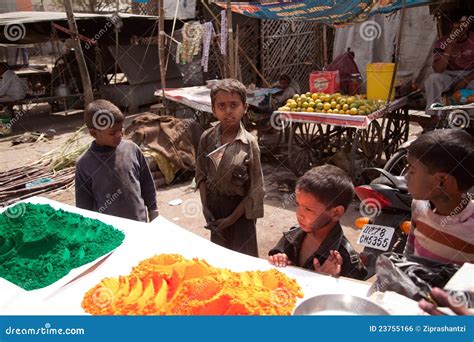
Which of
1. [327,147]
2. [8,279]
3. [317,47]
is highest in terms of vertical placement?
[317,47]

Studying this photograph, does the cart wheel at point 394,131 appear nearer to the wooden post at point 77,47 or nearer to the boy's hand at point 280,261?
the boy's hand at point 280,261

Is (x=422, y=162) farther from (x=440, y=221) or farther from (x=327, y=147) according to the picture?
(x=327, y=147)

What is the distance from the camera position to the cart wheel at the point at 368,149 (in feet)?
14.9

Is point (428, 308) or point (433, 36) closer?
point (428, 308)

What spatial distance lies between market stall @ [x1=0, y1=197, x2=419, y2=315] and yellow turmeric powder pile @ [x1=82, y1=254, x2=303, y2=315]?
0.21 ft

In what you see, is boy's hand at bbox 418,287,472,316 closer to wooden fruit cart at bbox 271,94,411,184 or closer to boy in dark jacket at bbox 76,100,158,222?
boy in dark jacket at bbox 76,100,158,222

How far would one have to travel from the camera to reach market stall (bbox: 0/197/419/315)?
1.31m

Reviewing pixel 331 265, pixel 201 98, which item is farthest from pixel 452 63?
pixel 331 265

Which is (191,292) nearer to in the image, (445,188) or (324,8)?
(445,188)

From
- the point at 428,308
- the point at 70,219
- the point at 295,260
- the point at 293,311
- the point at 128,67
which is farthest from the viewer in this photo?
the point at 128,67

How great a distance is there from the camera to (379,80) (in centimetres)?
445

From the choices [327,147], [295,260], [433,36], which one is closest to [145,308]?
[295,260]

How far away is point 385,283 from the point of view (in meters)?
1.20

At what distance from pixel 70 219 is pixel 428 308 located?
155cm
